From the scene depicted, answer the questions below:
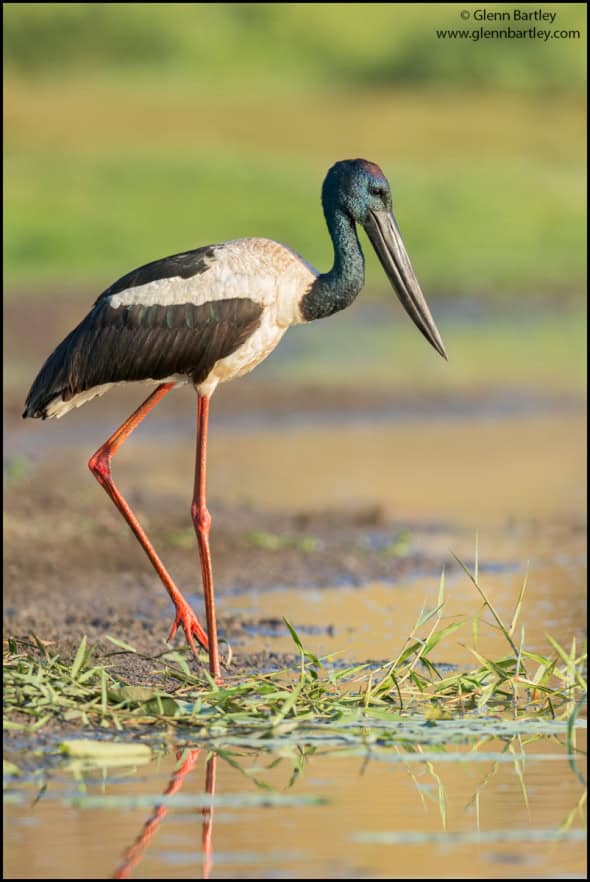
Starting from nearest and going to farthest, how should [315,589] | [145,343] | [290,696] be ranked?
[290,696]
[145,343]
[315,589]

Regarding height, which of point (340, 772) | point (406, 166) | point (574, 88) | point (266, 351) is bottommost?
point (340, 772)

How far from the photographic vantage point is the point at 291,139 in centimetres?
3734

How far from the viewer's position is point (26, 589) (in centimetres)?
852

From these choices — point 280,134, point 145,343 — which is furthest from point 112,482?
point 280,134

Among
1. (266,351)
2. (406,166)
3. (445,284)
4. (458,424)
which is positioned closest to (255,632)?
(266,351)

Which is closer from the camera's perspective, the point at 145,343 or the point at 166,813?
the point at 166,813

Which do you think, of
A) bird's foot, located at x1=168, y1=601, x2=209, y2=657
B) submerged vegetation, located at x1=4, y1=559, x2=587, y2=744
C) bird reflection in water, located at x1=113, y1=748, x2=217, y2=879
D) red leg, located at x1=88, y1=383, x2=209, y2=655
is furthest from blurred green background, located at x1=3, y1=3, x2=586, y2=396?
bird reflection in water, located at x1=113, y1=748, x2=217, y2=879

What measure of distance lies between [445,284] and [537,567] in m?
14.6

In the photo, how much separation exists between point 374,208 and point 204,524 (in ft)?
3.99

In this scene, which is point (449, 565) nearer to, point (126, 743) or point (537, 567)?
point (537, 567)

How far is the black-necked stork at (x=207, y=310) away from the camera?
6707mm

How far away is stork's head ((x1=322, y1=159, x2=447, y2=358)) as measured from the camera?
687 centimetres

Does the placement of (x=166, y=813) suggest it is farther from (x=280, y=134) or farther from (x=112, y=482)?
(x=280, y=134)

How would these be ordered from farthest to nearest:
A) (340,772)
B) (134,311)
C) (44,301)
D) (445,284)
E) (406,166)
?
(406,166) < (445,284) < (44,301) < (134,311) < (340,772)
